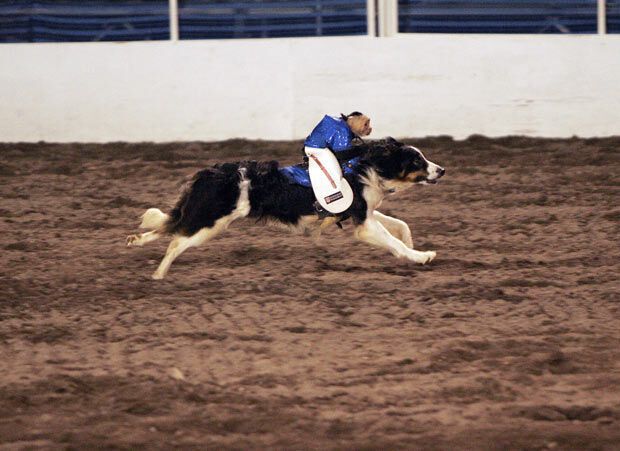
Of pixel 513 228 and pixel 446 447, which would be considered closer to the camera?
pixel 446 447

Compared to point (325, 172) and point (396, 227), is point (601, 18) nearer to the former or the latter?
point (396, 227)

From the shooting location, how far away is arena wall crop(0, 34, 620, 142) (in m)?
13.0

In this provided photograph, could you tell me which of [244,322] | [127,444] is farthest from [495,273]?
[127,444]

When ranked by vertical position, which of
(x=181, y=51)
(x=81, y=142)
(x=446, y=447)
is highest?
(x=181, y=51)

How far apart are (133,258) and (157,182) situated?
3.08m

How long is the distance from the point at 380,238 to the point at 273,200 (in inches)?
31.4

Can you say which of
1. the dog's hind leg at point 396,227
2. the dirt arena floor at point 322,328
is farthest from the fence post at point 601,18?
the dog's hind leg at point 396,227

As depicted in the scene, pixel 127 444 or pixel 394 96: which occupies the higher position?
pixel 394 96

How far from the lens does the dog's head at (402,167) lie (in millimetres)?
7500

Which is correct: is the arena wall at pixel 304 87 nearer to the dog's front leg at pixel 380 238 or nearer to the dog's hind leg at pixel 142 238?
the dog's front leg at pixel 380 238

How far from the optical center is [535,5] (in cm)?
1366

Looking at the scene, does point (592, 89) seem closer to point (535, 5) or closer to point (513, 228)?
point (535, 5)

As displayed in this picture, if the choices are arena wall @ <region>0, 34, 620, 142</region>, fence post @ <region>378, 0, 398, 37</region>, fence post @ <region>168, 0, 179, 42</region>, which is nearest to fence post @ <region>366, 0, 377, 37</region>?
fence post @ <region>378, 0, 398, 37</region>

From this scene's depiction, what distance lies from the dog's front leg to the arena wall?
225 inches
